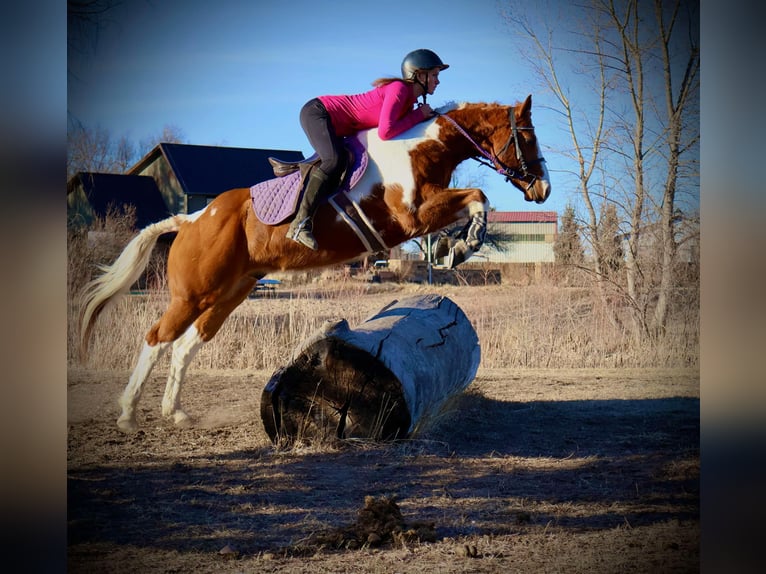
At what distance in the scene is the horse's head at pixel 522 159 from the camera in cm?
411

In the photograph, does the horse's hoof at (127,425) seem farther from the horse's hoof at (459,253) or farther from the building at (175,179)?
the horse's hoof at (459,253)

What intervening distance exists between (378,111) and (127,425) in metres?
2.46

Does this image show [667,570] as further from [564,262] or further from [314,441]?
[564,262]

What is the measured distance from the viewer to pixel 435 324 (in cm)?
545

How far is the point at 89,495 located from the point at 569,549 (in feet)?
7.81

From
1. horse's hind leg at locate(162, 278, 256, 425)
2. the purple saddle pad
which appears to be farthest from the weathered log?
the purple saddle pad

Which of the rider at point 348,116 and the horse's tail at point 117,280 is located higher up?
the rider at point 348,116

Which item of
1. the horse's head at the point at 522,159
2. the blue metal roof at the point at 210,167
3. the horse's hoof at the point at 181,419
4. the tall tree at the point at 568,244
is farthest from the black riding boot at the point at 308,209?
the tall tree at the point at 568,244

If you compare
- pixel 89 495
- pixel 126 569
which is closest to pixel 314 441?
pixel 89 495

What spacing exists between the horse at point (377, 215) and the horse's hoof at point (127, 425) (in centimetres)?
42

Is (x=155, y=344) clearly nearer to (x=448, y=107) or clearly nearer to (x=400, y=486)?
(x=400, y=486)

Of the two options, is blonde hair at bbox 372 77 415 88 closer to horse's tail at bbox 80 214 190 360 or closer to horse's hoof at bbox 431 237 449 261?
horse's hoof at bbox 431 237 449 261

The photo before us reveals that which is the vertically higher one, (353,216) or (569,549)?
(353,216)

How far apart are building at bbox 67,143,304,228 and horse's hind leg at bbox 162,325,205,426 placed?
1.07 meters
